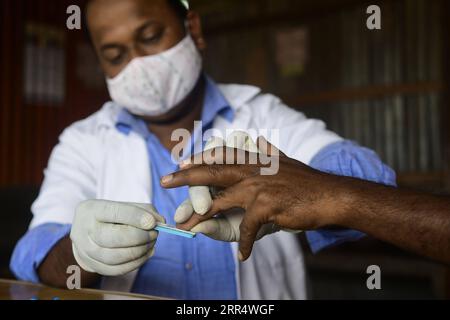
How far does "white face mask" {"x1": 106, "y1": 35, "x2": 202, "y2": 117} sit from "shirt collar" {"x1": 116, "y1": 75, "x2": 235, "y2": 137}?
3 cm

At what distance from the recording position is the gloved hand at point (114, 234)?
2.52ft

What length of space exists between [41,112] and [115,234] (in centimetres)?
208

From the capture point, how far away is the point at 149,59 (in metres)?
1.07

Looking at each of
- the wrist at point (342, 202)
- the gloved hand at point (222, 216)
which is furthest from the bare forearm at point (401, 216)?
the gloved hand at point (222, 216)

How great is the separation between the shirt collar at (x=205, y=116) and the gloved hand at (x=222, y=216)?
13.4 inches

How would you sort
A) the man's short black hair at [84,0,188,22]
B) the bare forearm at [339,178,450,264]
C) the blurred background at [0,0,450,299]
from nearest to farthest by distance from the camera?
1. the bare forearm at [339,178,450,264]
2. the man's short black hair at [84,0,188,22]
3. the blurred background at [0,0,450,299]

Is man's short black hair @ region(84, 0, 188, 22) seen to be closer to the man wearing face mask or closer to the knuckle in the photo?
the man wearing face mask

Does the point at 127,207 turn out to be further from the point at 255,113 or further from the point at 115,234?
the point at 255,113

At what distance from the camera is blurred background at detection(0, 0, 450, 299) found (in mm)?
2559

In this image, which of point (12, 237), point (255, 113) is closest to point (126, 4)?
point (255, 113)

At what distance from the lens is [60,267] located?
1.01 metres

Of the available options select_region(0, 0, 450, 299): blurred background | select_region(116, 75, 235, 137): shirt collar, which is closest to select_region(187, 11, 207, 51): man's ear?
select_region(116, 75, 235, 137): shirt collar

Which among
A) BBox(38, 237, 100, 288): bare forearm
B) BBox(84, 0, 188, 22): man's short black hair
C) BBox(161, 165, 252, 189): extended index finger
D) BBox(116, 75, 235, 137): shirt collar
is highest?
BBox(84, 0, 188, 22): man's short black hair

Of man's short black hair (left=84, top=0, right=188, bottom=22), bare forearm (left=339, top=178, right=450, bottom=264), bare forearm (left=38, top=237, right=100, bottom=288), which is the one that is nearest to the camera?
bare forearm (left=339, top=178, right=450, bottom=264)
